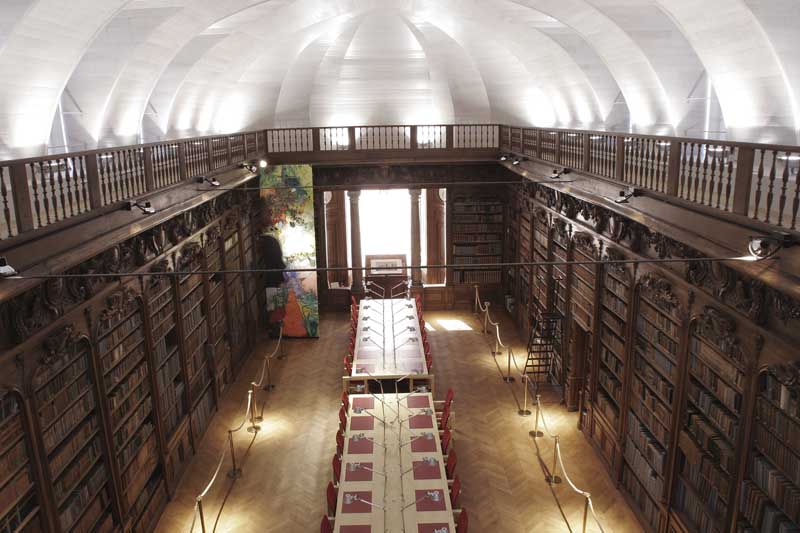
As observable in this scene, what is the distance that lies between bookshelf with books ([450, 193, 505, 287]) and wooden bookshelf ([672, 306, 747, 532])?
9337 mm

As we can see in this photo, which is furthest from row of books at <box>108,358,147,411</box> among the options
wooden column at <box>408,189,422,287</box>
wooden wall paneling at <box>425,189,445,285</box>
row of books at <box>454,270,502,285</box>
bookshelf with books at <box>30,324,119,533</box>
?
wooden wall paneling at <box>425,189,445,285</box>

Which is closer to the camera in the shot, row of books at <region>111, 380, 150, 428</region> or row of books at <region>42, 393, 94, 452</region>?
row of books at <region>42, 393, 94, 452</region>

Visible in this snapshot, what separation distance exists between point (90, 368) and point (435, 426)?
4.14m

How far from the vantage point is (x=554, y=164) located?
33.3ft

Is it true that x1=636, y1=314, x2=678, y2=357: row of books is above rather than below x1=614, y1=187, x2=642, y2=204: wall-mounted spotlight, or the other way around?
below

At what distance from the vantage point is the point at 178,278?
8.57 metres

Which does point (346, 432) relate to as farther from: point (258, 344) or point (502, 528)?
point (258, 344)

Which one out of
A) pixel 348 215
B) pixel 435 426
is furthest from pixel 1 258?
pixel 348 215

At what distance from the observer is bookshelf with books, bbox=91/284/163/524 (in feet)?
21.3

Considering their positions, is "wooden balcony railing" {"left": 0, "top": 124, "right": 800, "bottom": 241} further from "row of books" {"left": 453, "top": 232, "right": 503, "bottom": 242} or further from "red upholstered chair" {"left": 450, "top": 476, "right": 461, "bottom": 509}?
"red upholstered chair" {"left": 450, "top": 476, "right": 461, "bottom": 509}

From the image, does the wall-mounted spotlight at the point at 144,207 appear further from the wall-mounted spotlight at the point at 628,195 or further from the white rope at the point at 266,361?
the wall-mounted spotlight at the point at 628,195

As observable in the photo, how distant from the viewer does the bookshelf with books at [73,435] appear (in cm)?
529

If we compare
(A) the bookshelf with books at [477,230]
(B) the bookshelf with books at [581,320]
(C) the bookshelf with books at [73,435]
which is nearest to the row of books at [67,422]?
(C) the bookshelf with books at [73,435]

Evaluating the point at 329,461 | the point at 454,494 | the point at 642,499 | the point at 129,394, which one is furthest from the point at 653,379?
the point at 129,394
